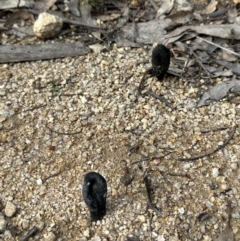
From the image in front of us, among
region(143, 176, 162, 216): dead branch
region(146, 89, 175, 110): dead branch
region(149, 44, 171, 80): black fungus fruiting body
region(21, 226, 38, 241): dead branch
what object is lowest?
region(21, 226, 38, 241): dead branch

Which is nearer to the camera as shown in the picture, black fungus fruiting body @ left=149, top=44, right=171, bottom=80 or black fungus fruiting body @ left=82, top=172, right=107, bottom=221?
black fungus fruiting body @ left=82, top=172, right=107, bottom=221

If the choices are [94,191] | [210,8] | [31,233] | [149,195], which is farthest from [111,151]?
[210,8]

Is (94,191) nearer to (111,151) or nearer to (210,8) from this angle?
(111,151)

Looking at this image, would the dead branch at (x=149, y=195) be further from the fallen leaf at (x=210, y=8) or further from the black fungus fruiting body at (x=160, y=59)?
the fallen leaf at (x=210, y=8)

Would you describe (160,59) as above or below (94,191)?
above

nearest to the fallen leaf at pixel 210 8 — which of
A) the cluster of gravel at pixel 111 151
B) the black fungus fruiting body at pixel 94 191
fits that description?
the cluster of gravel at pixel 111 151

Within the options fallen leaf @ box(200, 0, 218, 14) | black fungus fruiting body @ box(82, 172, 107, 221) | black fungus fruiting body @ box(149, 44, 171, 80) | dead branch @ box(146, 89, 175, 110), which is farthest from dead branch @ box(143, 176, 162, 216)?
fallen leaf @ box(200, 0, 218, 14)

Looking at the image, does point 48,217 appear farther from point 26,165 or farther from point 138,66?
point 138,66

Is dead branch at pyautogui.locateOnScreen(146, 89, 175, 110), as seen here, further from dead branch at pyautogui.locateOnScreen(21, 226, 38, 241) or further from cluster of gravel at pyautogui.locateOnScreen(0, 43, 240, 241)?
dead branch at pyautogui.locateOnScreen(21, 226, 38, 241)
